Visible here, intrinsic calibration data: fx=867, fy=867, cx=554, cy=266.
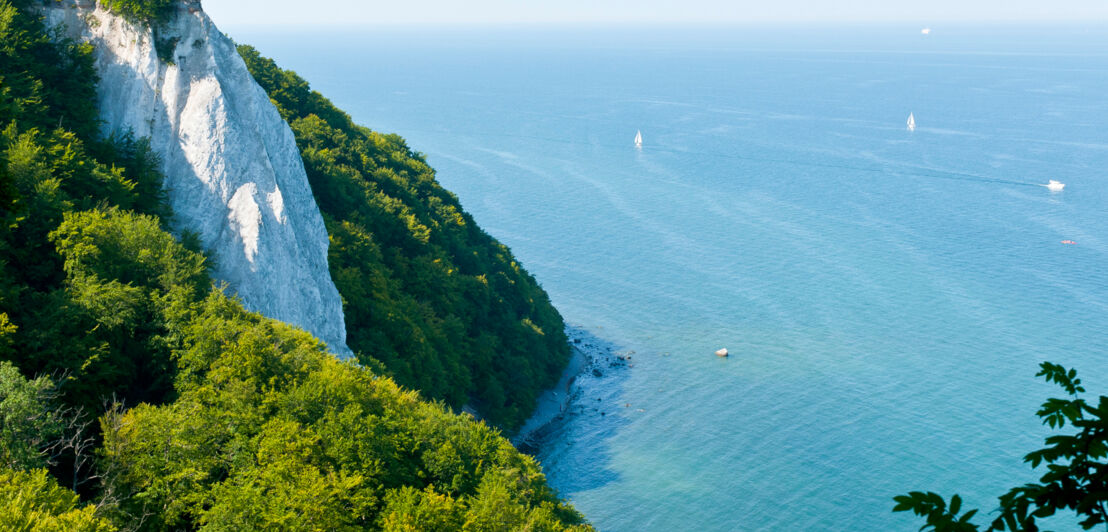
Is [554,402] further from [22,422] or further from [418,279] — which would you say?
[22,422]

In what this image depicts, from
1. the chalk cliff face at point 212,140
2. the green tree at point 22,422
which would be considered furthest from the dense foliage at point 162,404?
the chalk cliff face at point 212,140

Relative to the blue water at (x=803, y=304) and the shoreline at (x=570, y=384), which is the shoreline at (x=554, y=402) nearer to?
the shoreline at (x=570, y=384)

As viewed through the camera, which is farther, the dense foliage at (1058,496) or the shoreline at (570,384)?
the shoreline at (570,384)

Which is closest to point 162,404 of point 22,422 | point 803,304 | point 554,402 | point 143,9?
point 22,422

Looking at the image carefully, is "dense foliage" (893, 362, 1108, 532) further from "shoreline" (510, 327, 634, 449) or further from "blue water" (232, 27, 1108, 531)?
"shoreline" (510, 327, 634, 449)

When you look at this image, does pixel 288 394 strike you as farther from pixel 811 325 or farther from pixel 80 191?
pixel 811 325

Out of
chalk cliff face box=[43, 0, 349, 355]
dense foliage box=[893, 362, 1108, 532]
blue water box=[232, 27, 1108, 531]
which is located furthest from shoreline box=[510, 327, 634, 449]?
dense foliage box=[893, 362, 1108, 532]
